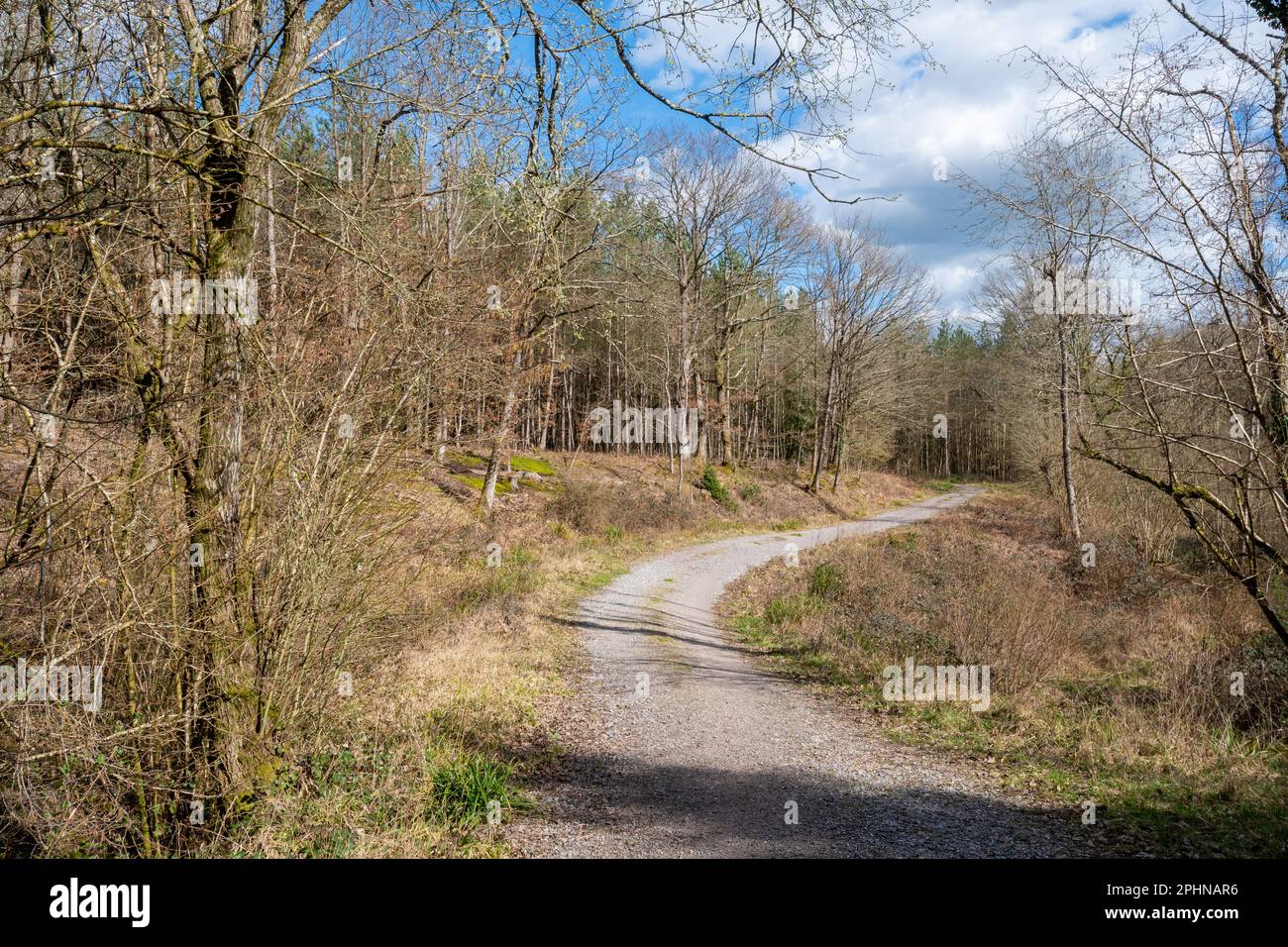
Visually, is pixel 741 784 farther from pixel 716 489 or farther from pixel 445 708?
pixel 716 489

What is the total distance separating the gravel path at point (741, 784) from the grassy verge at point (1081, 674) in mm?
563

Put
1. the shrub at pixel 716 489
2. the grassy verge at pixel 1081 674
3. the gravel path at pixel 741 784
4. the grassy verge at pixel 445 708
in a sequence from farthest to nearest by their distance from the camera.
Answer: the shrub at pixel 716 489 < the grassy verge at pixel 1081 674 < the gravel path at pixel 741 784 < the grassy verge at pixel 445 708

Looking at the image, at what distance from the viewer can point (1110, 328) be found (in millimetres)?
5781

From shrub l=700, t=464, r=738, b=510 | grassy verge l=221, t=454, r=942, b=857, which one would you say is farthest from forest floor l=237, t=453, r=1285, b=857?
shrub l=700, t=464, r=738, b=510

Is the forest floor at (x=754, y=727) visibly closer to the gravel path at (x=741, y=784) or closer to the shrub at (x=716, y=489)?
the gravel path at (x=741, y=784)

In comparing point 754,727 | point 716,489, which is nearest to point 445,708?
point 754,727

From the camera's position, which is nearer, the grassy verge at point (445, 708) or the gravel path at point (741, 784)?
the grassy verge at point (445, 708)

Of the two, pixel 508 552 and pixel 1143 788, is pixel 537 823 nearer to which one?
pixel 1143 788

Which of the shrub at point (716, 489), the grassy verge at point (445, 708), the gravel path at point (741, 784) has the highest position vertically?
the shrub at point (716, 489)

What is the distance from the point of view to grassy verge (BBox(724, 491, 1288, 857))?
17.5 ft

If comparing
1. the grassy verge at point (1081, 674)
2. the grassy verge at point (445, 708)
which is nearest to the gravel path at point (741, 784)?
the grassy verge at point (445, 708)

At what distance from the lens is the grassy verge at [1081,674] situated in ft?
17.5

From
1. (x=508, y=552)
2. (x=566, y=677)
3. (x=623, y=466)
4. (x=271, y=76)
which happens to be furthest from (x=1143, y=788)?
(x=623, y=466)

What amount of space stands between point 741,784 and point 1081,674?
6768 mm
